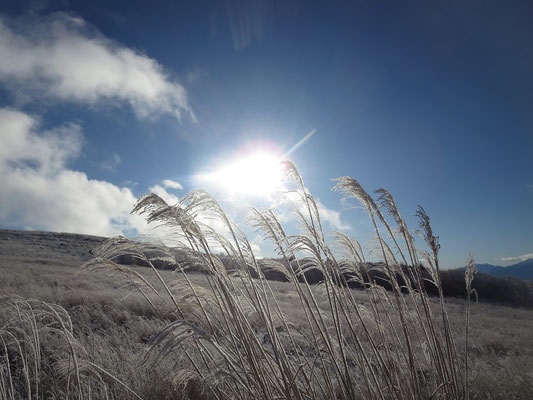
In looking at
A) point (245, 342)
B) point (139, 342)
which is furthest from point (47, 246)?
point (245, 342)

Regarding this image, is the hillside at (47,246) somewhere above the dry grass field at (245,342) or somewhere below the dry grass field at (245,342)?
above

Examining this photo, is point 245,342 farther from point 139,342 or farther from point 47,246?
point 47,246

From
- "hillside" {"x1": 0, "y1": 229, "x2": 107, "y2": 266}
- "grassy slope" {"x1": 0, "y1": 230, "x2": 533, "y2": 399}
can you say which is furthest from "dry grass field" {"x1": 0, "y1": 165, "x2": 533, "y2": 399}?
"hillside" {"x1": 0, "y1": 229, "x2": 107, "y2": 266}

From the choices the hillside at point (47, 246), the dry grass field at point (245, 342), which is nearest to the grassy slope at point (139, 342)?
the dry grass field at point (245, 342)

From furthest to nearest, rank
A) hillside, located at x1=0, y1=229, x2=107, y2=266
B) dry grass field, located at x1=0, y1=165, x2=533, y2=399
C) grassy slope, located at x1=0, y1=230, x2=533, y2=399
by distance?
hillside, located at x1=0, y1=229, x2=107, y2=266
grassy slope, located at x1=0, y1=230, x2=533, y2=399
dry grass field, located at x1=0, y1=165, x2=533, y2=399

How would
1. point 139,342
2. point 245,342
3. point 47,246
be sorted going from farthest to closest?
point 47,246 → point 139,342 → point 245,342

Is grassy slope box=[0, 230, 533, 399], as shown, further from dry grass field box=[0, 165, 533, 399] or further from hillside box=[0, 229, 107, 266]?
hillside box=[0, 229, 107, 266]

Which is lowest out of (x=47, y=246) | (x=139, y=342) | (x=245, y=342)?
(x=139, y=342)

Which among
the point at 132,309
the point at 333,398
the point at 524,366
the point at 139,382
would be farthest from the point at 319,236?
the point at 132,309

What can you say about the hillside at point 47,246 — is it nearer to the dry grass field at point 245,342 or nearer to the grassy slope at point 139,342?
the grassy slope at point 139,342

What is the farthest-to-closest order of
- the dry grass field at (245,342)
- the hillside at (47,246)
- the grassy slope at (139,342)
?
1. the hillside at (47,246)
2. the grassy slope at (139,342)
3. the dry grass field at (245,342)

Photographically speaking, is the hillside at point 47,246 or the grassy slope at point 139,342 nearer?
the grassy slope at point 139,342

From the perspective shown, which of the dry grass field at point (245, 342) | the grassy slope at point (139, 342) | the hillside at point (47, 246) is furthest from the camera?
the hillside at point (47, 246)

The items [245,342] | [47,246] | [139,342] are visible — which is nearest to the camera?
[245,342]
